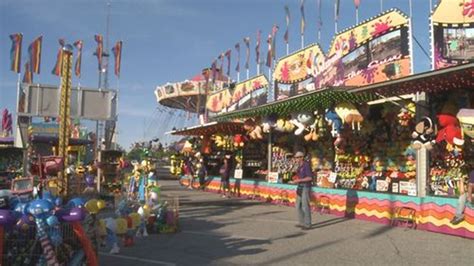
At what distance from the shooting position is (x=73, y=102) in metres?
14.7

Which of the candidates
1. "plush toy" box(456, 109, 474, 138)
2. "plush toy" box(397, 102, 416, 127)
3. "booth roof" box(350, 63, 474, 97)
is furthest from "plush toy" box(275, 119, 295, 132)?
"plush toy" box(456, 109, 474, 138)

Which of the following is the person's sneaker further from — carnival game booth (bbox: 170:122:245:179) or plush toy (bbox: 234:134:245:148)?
plush toy (bbox: 234:134:245:148)

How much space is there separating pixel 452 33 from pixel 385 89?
2386 mm

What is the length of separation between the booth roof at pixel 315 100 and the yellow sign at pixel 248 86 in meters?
6.43

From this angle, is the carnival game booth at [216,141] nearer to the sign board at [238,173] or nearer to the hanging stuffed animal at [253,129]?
the sign board at [238,173]

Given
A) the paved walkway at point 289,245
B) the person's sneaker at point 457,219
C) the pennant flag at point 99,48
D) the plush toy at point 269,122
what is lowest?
the paved walkway at point 289,245

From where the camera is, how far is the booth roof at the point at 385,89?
10144mm

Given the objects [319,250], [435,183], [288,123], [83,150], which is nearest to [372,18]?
[288,123]

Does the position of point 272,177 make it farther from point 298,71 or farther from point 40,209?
point 40,209

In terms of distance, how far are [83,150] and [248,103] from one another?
18.6m

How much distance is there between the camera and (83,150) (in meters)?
38.8

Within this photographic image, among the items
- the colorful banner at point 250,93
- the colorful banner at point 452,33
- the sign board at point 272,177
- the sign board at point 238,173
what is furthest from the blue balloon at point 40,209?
the colorful banner at point 250,93

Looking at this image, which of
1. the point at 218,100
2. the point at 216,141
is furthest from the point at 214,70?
the point at 216,141

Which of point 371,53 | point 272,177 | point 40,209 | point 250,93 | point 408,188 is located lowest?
point 40,209
